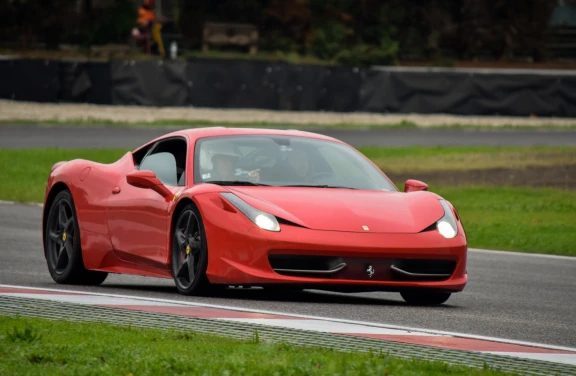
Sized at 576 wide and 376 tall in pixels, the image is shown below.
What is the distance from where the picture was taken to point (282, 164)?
1026 centimetres

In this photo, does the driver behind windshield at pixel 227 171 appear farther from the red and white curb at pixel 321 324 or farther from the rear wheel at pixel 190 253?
the red and white curb at pixel 321 324

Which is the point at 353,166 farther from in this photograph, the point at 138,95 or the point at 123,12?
the point at 123,12

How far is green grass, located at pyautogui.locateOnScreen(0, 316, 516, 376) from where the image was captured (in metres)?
5.85

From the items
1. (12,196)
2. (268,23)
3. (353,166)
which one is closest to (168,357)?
(353,166)

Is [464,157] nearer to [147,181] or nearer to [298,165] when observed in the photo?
[298,165]

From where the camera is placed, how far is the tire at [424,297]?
9914mm

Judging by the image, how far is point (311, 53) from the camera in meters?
54.3

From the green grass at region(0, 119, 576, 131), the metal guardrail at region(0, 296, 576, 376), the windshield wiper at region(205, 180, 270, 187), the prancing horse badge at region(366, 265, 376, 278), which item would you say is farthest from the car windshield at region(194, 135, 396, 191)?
the green grass at region(0, 119, 576, 131)

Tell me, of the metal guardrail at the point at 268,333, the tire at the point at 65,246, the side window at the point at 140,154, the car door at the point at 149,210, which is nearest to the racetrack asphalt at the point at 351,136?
the tire at the point at 65,246

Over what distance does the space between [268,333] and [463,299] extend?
11.2 ft

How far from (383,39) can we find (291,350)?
1917 inches

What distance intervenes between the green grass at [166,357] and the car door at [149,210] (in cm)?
275

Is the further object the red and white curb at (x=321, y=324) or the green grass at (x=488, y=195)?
the green grass at (x=488, y=195)

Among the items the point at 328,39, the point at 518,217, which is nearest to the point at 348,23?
the point at 328,39
